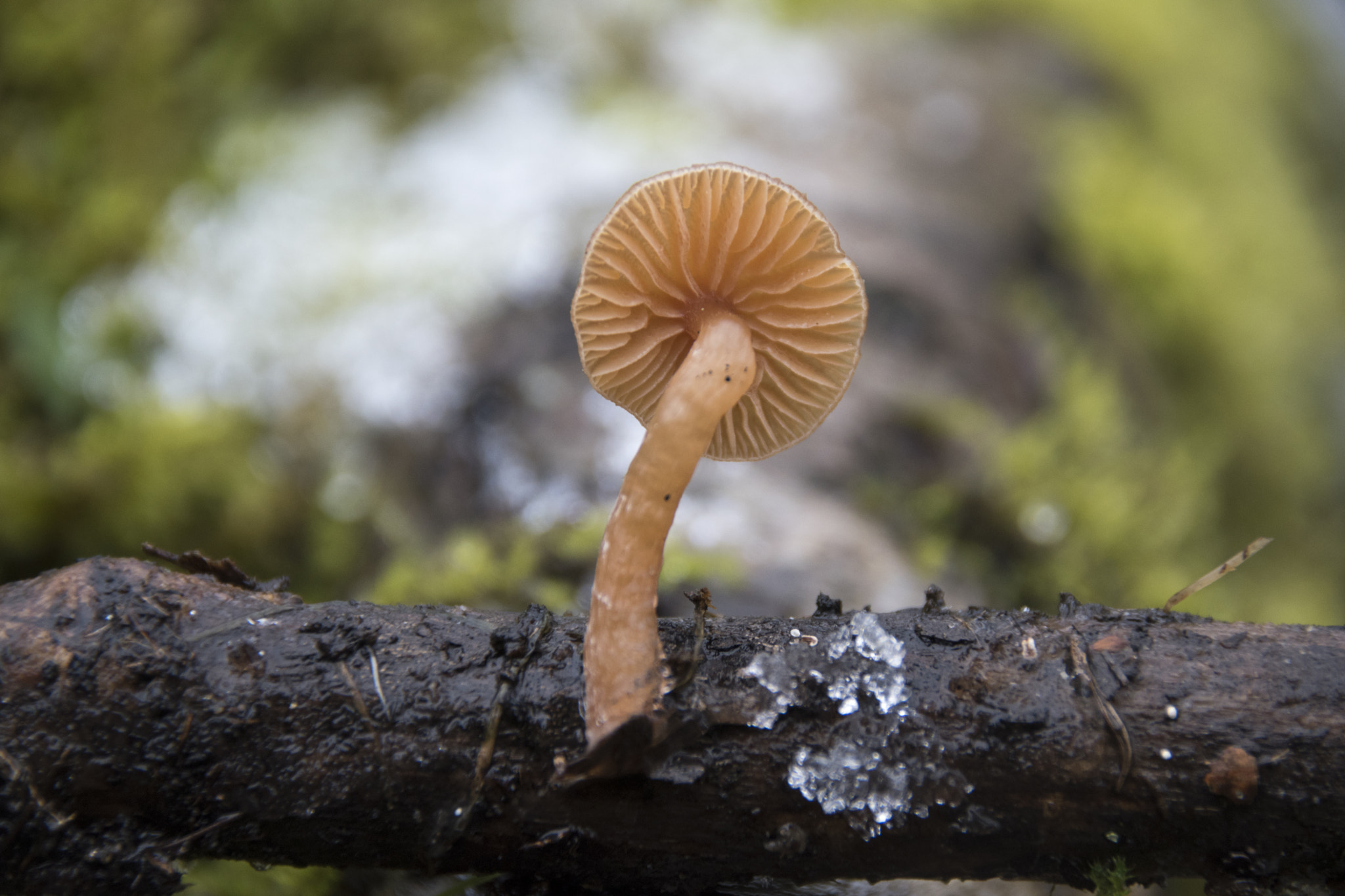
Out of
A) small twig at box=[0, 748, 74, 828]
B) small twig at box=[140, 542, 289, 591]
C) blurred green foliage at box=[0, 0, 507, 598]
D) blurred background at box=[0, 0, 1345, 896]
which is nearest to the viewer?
small twig at box=[0, 748, 74, 828]

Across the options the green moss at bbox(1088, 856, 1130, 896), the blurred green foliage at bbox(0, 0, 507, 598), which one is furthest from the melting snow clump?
the blurred green foliage at bbox(0, 0, 507, 598)

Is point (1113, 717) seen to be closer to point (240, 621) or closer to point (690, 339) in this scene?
point (690, 339)

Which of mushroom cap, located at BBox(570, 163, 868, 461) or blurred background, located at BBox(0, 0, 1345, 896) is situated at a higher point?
blurred background, located at BBox(0, 0, 1345, 896)

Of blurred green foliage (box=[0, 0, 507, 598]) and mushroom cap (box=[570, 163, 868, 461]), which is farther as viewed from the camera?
blurred green foliage (box=[0, 0, 507, 598])

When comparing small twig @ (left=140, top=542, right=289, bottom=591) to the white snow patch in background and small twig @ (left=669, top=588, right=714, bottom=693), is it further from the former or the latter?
the white snow patch in background

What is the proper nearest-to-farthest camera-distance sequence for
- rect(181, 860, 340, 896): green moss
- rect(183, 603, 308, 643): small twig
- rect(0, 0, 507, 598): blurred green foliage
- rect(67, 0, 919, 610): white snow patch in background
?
1. rect(183, 603, 308, 643): small twig
2. rect(181, 860, 340, 896): green moss
3. rect(67, 0, 919, 610): white snow patch in background
4. rect(0, 0, 507, 598): blurred green foliage

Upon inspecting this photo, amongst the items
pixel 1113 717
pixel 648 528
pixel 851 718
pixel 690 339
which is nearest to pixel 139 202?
pixel 690 339
